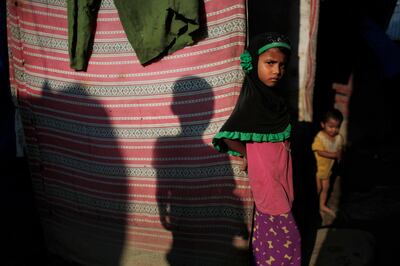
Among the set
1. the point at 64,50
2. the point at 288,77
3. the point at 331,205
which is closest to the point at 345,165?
the point at 331,205

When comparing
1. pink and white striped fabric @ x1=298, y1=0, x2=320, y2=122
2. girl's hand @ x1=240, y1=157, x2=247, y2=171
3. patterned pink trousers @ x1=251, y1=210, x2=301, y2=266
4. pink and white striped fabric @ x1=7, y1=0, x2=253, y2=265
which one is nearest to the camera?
patterned pink trousers @ x1=251, y1=210, x2=301, y2=266

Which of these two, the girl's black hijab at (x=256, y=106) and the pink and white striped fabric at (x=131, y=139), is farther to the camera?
the pink and white striped fabric at (x=131, y=139)

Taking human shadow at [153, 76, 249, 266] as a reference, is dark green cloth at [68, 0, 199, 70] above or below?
above

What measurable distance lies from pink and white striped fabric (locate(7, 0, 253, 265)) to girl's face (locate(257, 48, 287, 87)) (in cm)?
39

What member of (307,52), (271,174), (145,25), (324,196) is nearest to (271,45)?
(271,174)

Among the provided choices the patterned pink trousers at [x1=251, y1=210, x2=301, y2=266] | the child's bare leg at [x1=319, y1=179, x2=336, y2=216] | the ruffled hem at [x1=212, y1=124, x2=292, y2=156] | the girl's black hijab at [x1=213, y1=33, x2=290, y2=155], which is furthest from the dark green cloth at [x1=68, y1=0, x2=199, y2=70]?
the child's bare leg at [x1=319, y1=179, x2=336, y2=216]

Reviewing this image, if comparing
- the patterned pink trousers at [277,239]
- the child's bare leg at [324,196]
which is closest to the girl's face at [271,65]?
the patterned pink trousers at [277,239]

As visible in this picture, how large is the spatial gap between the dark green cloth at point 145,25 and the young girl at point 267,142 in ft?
1.72

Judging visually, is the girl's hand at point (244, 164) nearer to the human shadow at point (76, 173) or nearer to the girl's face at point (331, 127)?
the human shadow at point (76, 173)

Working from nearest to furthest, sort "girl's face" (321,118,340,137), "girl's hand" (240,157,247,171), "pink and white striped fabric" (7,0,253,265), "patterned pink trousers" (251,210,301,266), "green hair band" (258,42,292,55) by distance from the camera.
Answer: "green hair band" (258,42,292,55) → "patterned pink trousers" (251,210,301,266) → "girl's hand" (240,157,247,171) → "pink and white striped fabric" (7,0,253,265) → "girl's face" (321,118,340,137)

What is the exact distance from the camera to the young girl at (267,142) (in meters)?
1.90

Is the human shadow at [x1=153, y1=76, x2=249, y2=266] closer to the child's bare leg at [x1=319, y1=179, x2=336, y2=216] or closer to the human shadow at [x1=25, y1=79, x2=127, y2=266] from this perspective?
the human shadow at [x1=25, y1=79, x2=127, y2=266]

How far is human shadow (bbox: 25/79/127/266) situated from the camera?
279 centimetres

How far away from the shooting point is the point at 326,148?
3590 mm
